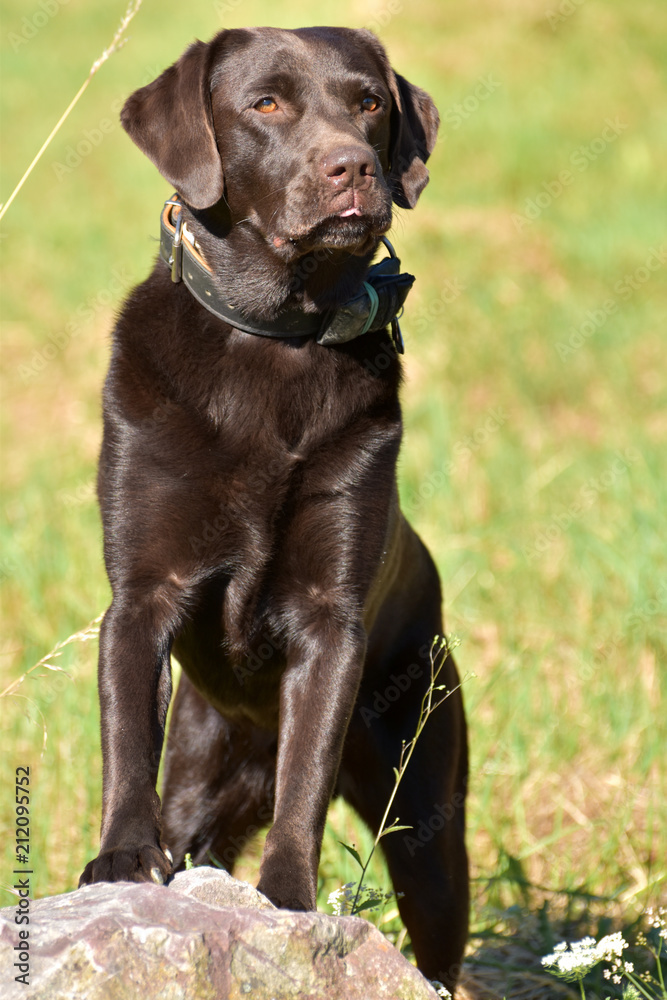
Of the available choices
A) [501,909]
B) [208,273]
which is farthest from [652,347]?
[208,273]

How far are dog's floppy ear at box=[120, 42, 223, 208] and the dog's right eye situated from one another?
0.37 ft

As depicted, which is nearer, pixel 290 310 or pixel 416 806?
Result: pixel 290 310

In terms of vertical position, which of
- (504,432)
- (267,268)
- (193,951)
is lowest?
(504,432)

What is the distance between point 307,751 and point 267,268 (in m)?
1.09

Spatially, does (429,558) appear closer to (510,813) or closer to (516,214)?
(510,813)

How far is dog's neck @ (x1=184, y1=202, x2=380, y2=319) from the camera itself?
2643 millimetres

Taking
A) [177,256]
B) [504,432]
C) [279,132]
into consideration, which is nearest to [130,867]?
[177,256]

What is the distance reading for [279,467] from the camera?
7.87 feet

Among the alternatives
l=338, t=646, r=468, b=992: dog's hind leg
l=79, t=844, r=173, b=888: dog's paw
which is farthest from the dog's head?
l=79, t=844, r=173, b=888: dog's paw

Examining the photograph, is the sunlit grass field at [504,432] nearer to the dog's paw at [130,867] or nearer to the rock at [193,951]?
the dog's paw at [130,867]

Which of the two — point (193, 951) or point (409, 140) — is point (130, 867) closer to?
point (193, 951)

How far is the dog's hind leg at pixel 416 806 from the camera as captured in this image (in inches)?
111

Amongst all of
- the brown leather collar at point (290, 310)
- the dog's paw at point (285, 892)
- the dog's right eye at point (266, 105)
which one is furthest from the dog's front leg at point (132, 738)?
the dog's right eye at point (266, 105)

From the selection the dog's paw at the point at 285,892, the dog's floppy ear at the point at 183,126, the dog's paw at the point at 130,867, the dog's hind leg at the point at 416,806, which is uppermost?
the dog's floppy ear at the point at 183,126
